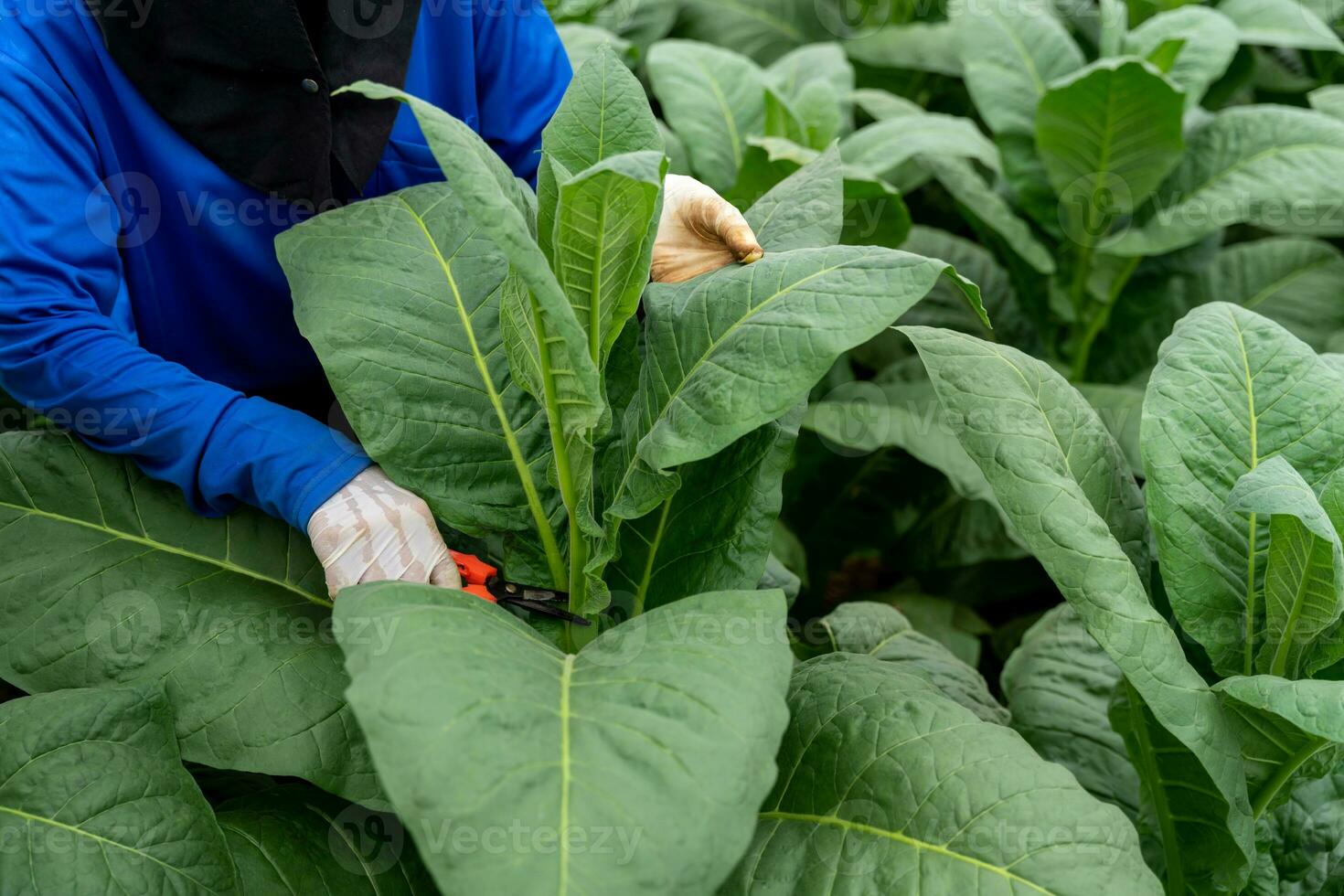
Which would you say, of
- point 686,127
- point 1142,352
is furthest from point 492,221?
point 1142,352

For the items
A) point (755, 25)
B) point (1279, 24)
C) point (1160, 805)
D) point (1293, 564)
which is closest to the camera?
point (1293, 564)

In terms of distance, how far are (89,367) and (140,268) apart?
0.24 m

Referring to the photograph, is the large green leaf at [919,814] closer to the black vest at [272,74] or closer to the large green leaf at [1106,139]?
the black vest at [272,74]

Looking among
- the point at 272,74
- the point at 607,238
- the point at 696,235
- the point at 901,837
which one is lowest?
the point at 901,837

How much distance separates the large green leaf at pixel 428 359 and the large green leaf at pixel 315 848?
36 cm

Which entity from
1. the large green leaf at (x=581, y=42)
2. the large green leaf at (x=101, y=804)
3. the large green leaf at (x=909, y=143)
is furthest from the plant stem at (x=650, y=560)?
the large green leaf at (x=581, y=42)

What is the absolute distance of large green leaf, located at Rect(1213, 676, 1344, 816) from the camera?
1147mm

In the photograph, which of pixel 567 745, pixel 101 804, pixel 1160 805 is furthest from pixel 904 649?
pixel 101 804

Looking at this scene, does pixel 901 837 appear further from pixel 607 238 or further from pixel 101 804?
pixel 101 804

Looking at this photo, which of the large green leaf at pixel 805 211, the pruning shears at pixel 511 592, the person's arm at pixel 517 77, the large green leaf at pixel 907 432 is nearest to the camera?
the pruning shears at pixel 511 592

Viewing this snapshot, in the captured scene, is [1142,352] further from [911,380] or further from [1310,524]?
[1310,524]

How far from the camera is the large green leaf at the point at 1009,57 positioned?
270 centimetres

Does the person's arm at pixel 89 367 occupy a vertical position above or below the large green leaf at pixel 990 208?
above

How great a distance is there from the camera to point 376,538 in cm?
132
